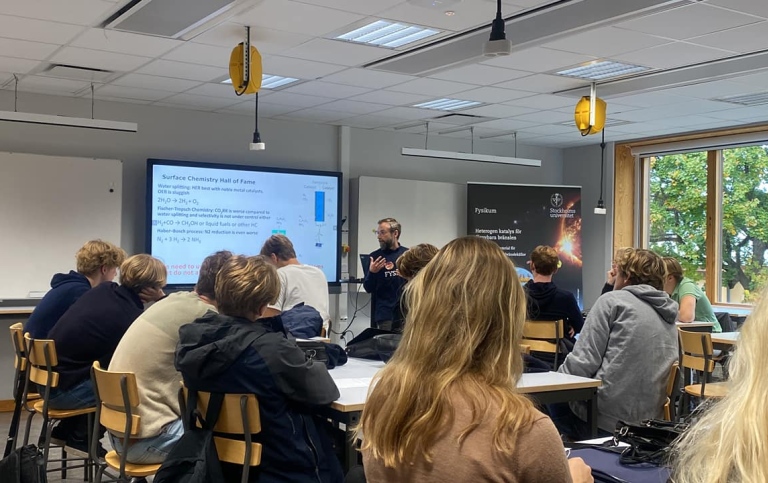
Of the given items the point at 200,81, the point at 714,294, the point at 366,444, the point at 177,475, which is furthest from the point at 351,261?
the point at 366,444

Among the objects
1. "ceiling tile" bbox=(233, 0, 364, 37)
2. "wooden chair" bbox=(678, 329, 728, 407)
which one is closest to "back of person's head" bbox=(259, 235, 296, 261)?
"ceiling tile" bbox=(233, 0, 364, 37)

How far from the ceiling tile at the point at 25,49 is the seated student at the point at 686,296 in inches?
187

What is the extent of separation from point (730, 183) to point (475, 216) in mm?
2858

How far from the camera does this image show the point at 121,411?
330cm

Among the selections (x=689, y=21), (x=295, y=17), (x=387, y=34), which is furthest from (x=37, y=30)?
(x=689, y=21)

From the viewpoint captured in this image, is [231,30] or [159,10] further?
[231,30]

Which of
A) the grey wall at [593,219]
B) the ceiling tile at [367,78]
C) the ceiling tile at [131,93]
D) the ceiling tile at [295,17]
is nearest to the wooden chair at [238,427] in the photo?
the ceiling tile at [295,17]

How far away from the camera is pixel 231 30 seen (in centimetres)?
500

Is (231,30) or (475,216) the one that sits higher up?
(231,30)

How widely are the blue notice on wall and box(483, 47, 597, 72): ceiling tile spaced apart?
3.09m

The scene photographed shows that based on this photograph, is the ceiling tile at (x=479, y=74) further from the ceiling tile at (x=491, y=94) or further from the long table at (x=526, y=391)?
the long table at (x=526, y=391)

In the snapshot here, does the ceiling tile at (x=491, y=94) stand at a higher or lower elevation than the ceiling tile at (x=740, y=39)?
lower

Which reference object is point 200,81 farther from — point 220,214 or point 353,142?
point 353,142

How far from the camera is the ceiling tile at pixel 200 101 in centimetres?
729
